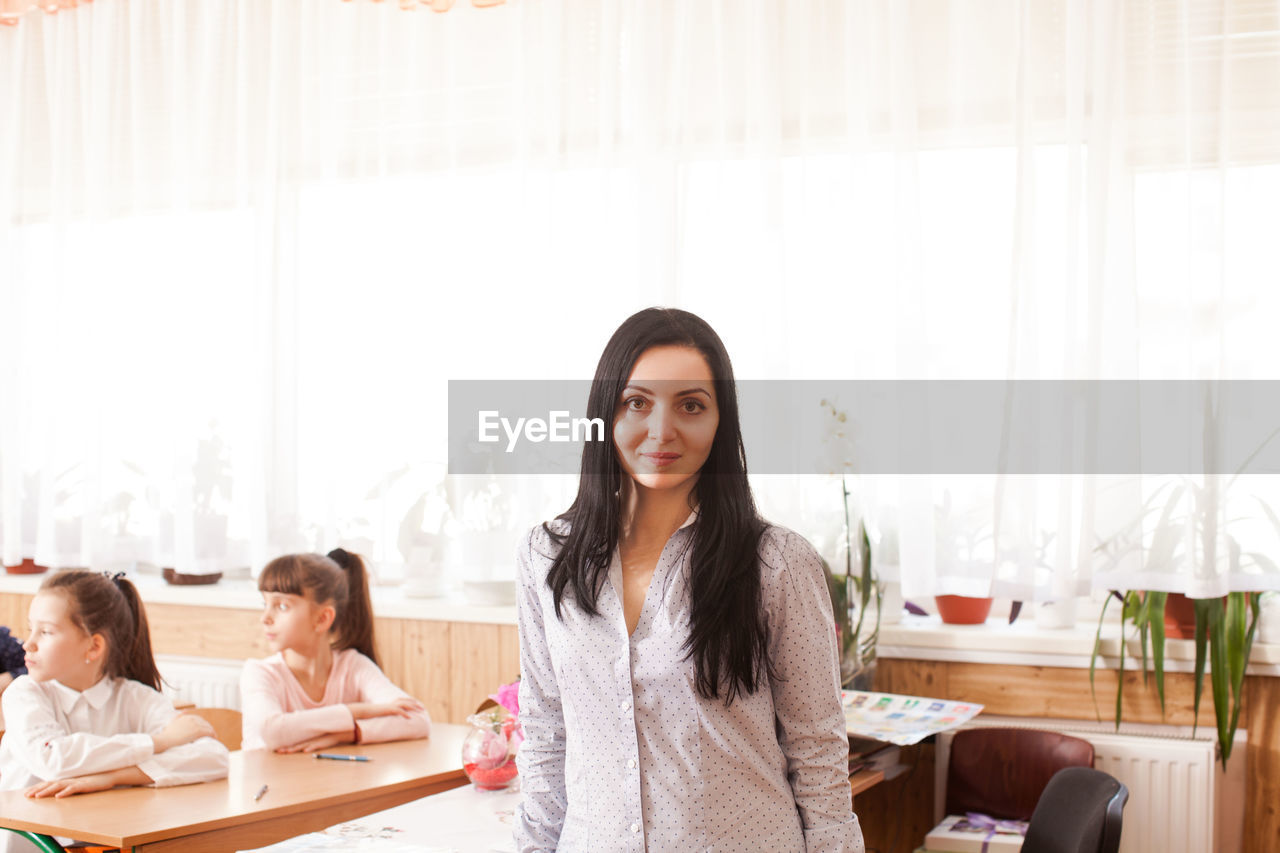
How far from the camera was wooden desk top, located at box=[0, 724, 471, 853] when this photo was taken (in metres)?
1.99

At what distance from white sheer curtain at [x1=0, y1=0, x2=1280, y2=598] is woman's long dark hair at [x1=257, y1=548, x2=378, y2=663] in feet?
0.80

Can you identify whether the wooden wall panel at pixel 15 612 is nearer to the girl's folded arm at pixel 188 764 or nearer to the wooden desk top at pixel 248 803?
the wooden desk top at pixel 248 803

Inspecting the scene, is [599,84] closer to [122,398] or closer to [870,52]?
[870,52]

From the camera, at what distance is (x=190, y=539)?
11.9ft

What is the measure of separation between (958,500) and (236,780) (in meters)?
1.74

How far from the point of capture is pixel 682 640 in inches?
53.4

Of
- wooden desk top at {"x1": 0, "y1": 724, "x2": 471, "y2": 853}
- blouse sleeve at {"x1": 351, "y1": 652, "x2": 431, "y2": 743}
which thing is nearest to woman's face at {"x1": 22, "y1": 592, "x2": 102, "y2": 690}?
wooden desk top at {"x1": 0, "y1": 724, "x2": 471, "y2": 853}

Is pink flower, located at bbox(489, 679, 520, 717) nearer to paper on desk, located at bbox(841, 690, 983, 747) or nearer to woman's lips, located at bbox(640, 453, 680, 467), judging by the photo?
paper on desk, located at bbox(841, 690, 983, 747)

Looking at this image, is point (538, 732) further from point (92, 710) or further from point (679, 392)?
point (92, 710)

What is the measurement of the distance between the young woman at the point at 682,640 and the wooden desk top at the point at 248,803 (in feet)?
2.80

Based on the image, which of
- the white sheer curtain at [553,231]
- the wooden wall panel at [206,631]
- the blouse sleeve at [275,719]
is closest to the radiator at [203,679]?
the wooden wall panel at [206,631]

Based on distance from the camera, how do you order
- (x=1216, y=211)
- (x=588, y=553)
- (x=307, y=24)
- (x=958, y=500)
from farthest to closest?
(x=307, y=24) → (x=958, y=500) → (x=1216, y=211) → (x=588, y=553)

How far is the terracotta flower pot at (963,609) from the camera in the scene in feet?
9.70

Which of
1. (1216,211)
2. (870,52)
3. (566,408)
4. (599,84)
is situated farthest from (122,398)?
(1216,211)
